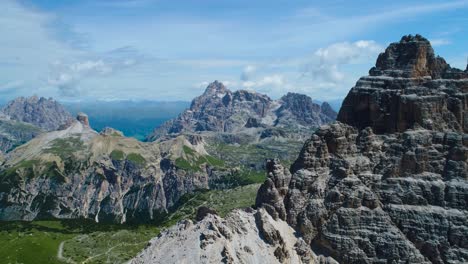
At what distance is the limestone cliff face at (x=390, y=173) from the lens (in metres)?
116

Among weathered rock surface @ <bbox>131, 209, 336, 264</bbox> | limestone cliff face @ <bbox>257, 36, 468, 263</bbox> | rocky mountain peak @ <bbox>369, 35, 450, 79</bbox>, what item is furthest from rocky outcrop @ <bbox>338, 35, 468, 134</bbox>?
weathered rock surface @ <bbox>131, 209, 336, 264</bbox>

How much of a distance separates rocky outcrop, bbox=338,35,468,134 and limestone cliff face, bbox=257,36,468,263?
0.89ft

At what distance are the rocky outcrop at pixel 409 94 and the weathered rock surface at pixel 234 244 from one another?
4006cm

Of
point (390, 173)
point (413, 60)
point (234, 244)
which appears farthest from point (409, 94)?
point (234, 244)

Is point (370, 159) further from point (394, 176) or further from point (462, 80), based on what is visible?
point (462, 80)

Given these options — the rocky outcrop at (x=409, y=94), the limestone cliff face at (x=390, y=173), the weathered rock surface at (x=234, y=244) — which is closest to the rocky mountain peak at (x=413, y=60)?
the rocky outcrop at (x=409, y=94)

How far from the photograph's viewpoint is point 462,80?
125m

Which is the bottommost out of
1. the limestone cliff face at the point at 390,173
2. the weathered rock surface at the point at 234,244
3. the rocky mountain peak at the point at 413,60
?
the weathered rock surface at the point at 234,244

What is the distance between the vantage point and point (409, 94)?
127 m

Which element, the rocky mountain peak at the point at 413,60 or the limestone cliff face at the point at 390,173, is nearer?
the limestone cliff face at the point at 390,173

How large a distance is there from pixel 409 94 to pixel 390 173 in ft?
74.8

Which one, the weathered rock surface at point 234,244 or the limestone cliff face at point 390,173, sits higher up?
the limestone cliff face at point 390,173

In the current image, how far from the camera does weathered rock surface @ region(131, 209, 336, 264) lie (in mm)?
119312

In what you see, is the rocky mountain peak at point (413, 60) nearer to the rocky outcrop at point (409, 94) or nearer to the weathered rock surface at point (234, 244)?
the rocky outcrop at point (409, 94)
